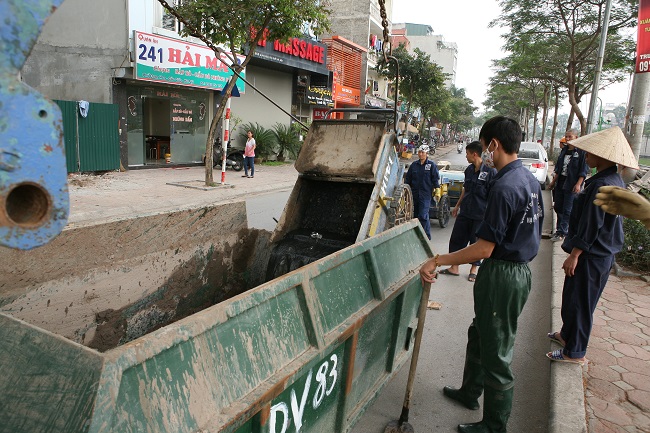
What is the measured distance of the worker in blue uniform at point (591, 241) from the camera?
11.0ft

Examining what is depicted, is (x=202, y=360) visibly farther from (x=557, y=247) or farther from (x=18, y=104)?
(x=557, y=247)

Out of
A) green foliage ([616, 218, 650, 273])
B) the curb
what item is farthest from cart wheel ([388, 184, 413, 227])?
green foliage ([616, 218, 650, 273])

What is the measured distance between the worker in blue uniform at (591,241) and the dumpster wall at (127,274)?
2740mm

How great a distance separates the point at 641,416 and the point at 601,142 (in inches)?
75.6

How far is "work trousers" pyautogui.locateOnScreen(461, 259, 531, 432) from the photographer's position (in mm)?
2753

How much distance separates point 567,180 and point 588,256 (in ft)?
15.3

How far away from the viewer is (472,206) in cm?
586

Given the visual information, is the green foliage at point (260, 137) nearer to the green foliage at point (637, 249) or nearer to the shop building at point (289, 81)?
the shop building at point (289, 81)

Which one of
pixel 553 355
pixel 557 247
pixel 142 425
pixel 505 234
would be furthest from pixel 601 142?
pixel 557 247

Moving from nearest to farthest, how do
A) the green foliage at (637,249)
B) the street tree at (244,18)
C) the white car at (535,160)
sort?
1. the green foliage at (637,249)
2. the street tree at (244,18)
3. the white car at (535,160)

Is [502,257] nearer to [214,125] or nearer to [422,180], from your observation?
[422,180]

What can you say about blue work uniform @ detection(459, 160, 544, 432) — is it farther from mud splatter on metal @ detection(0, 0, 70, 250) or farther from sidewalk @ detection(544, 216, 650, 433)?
mud splatter on metal @ detection(0, 0, 70, 250)

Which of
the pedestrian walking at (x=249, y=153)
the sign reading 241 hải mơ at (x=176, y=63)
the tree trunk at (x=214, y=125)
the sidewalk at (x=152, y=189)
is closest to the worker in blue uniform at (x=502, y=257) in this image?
the sidewalk at (x=152, y=189)

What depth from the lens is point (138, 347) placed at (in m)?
1.38
